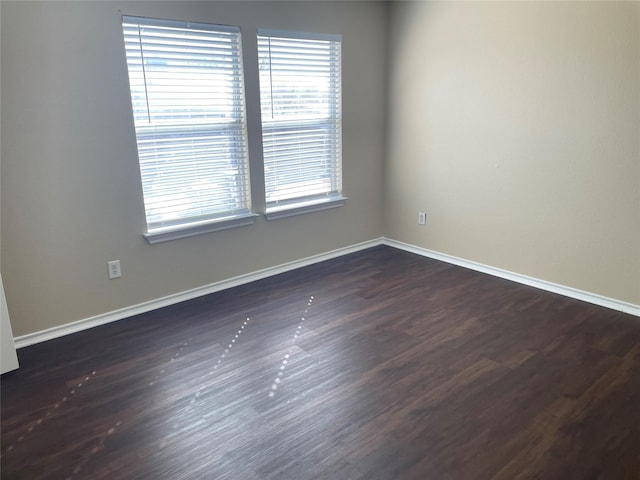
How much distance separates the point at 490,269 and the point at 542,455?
213 cm

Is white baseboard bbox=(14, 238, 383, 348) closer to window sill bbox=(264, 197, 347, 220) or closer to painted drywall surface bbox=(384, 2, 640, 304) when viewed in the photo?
window sill bbox=(264, 197, 347, 220)

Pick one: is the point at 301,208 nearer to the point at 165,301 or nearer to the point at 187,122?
the point at 187,122

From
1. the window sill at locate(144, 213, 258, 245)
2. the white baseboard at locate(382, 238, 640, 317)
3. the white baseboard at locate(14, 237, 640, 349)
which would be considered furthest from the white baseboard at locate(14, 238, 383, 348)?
the white baseboard at locate(382, 238, 640, 317)

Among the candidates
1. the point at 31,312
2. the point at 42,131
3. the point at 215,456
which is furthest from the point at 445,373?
the point at 42,131

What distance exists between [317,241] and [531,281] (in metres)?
1.77

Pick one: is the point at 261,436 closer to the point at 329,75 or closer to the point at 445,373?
the point at 445,373

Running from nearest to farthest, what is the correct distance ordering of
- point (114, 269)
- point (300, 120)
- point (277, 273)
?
1. point (114, 269)
2. point (300, 120)
3. point (277, 273)

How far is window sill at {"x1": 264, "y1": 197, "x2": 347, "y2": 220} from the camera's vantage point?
3.79 m

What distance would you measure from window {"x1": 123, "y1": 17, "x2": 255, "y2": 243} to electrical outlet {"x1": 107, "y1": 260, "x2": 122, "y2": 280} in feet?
0.85

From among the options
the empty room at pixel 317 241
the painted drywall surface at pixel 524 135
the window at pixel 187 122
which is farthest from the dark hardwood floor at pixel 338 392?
the window at pixel 187 122

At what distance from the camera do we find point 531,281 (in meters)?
3.59

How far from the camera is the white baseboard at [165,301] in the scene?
2.87 m

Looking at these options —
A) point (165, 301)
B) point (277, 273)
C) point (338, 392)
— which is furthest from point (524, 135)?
point (165, 301)

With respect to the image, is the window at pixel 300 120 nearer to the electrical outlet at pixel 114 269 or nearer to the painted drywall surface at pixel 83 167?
the painted drywall surface at pixel 83 167
